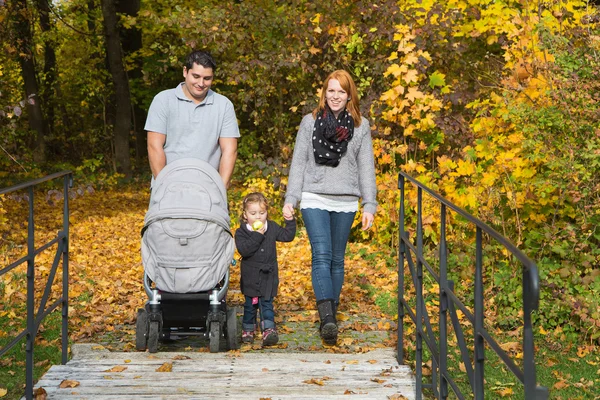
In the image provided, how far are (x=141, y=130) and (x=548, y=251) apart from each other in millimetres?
18056

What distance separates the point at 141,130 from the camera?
24266mm

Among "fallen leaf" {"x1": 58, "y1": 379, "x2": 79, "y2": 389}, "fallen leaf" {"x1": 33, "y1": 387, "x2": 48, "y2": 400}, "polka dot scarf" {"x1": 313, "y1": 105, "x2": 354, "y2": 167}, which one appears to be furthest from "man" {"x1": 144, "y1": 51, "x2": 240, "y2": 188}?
"fallen leaf" {"x1": 33, "y1": 387, "x2": 48, "y2": 400}

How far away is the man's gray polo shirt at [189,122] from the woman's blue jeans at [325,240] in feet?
2.66

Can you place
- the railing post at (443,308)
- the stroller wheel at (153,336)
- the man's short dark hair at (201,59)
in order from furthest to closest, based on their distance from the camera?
the man's short dark hair at (201,59)
the stroller wheel at (153,336)
the railing post at (443,308)

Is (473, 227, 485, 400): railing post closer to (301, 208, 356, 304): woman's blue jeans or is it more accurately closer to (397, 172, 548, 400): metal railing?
(397, 172, 548, 400): metal railing

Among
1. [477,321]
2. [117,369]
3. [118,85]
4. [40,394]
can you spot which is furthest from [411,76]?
[118,85]

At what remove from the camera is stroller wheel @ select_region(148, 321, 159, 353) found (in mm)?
5762

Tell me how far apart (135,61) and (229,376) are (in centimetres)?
1869

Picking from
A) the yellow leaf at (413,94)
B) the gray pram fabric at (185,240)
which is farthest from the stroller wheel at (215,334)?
the yellow leaf at (413,94)

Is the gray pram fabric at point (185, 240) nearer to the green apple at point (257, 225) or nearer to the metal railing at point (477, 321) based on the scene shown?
the green apple at point (257, 225)

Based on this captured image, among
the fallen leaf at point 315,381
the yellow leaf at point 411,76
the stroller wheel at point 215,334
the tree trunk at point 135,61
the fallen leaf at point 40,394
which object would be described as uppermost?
the tree trunk at point 135,61

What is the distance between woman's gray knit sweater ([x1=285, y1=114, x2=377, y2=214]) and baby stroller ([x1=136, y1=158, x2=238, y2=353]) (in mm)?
563

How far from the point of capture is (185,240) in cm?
568

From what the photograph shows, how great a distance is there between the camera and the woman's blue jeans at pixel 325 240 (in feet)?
19.9
